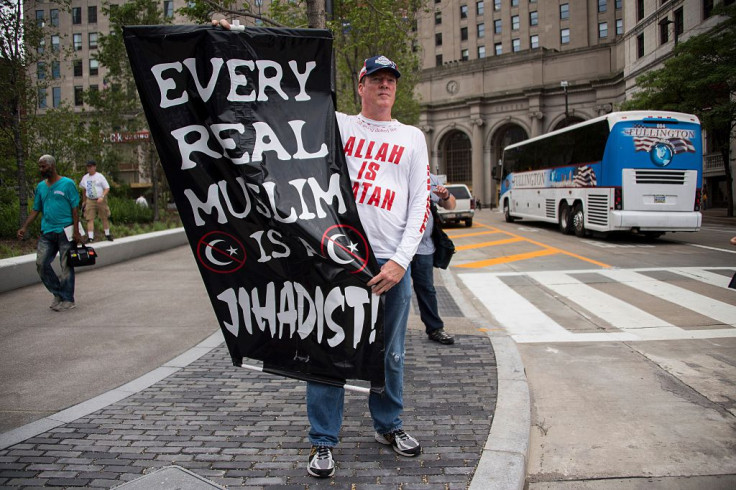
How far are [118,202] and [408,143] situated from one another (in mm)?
17032

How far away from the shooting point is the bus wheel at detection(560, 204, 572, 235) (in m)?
18.5

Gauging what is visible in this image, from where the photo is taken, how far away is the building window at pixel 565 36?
62.3m

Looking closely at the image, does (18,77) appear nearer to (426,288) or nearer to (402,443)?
(426,288)

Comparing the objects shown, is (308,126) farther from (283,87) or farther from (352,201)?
(352,201)

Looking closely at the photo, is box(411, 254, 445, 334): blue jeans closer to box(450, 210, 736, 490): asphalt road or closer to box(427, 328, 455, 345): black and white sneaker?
box(427, 328, 455, 345): black and white sneaker

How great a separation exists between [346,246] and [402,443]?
1194mm

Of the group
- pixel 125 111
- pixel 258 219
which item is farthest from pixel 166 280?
pixel 125 111

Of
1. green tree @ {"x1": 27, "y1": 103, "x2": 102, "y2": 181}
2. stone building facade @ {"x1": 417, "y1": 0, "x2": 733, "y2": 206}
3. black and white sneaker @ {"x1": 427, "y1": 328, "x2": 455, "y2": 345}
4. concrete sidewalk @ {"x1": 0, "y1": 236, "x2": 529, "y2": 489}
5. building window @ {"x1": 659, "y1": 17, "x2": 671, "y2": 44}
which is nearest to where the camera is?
concrete sidewalk @ {"x1": 0, "y1": 236, "x2": 529, "y2": 489}

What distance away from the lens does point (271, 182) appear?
2.92 metres

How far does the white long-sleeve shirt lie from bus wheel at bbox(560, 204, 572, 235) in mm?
16572

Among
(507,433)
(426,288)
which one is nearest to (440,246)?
(426,288)

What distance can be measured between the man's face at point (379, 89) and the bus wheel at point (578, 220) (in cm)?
1558

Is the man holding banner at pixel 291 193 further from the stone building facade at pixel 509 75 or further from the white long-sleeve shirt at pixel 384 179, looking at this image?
the stone building facade at pixel 509 75

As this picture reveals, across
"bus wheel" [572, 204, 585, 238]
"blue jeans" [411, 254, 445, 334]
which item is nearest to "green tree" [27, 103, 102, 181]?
"blue jeans" [411, 254, 445, 334]
